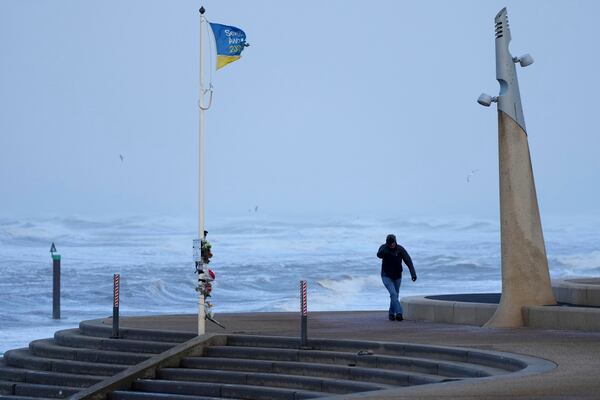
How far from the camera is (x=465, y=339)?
19156 mm

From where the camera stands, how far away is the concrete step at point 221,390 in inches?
658

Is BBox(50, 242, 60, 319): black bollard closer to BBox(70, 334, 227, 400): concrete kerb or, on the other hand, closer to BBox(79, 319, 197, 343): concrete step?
BBox(79, 319, 197, 343): concrete step

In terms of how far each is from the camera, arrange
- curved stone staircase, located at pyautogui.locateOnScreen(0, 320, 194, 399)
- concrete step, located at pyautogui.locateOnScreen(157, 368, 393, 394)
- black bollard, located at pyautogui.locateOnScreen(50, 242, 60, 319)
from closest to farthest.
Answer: concrete step, located at pyautogui.locateOnScreen(157, 368, 393, 394)
curved stone staircase, located at pyautogui.locateOnScreen(0, 320, 194, 399)
black bollard, located at pyautogui.locateOnScreen(50, 242, 60, 319)

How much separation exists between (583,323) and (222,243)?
323ft

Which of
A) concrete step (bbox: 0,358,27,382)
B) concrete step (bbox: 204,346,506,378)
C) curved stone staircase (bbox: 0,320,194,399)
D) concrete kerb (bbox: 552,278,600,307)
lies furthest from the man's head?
concrete step (bbox: 0,358,27,382)

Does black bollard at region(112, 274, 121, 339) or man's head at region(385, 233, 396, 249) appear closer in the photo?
black bollard at region(112, 274, 121, 339)

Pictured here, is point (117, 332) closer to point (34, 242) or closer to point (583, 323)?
point (583, 323)

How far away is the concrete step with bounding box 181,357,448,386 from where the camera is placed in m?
16.2

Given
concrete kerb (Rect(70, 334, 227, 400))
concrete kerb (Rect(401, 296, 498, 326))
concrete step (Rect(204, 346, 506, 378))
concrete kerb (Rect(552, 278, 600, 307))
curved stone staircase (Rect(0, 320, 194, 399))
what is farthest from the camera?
concrete kerb (Rect(552, 278, 600, 307))

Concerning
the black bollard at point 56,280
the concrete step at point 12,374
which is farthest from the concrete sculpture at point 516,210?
the black bollard at point 56,280

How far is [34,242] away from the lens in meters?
113

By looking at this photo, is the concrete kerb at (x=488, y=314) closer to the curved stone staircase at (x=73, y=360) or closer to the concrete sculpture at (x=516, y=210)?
the concrete sculpture at (x=516, y=210)

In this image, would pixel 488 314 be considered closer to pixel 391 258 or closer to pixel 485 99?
pixel 391 258

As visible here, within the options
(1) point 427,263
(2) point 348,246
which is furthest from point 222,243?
(1) point 427,263
